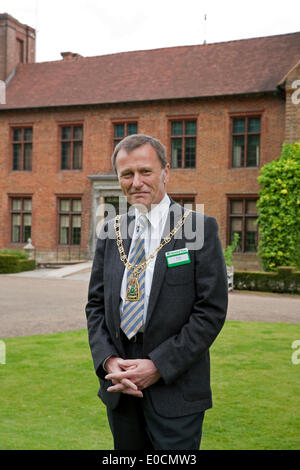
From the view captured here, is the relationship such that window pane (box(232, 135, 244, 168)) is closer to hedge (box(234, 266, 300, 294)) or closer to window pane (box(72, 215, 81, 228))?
hedge (box(234, 266, 300, 294))

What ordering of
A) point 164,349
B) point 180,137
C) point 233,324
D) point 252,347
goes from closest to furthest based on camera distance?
point 164,349 < point 252,347 < point 233,324 < point 180,137

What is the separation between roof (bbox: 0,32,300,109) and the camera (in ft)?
72.7

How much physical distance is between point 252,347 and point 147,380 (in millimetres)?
5693

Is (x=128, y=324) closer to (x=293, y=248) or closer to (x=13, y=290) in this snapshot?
(x=13, y=290)

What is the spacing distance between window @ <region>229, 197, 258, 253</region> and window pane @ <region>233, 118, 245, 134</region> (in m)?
2.72

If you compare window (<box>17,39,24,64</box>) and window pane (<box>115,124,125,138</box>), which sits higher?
window (<box>17,39,24,64</box>)

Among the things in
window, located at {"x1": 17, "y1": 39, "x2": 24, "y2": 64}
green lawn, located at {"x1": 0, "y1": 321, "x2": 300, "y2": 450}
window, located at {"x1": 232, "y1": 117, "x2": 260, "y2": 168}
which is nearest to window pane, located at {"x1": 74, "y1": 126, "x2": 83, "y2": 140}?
window, located at {"x1": 17, "y1": 39, "x2": 24, "y2": 64}

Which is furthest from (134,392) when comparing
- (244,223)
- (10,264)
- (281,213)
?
(244,223)

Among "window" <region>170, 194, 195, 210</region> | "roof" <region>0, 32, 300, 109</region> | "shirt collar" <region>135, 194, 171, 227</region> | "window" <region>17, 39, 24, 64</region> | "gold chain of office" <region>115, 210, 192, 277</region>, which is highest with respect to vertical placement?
"window" <region>17, 39, 24, 64</region>

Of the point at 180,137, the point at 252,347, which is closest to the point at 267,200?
the point at 180,137

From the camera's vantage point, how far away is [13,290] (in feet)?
50.0

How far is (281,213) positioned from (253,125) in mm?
4680

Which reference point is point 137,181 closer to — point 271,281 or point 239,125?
point 271,281

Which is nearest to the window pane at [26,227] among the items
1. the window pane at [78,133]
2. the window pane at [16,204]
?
the window pane at [16,204]
